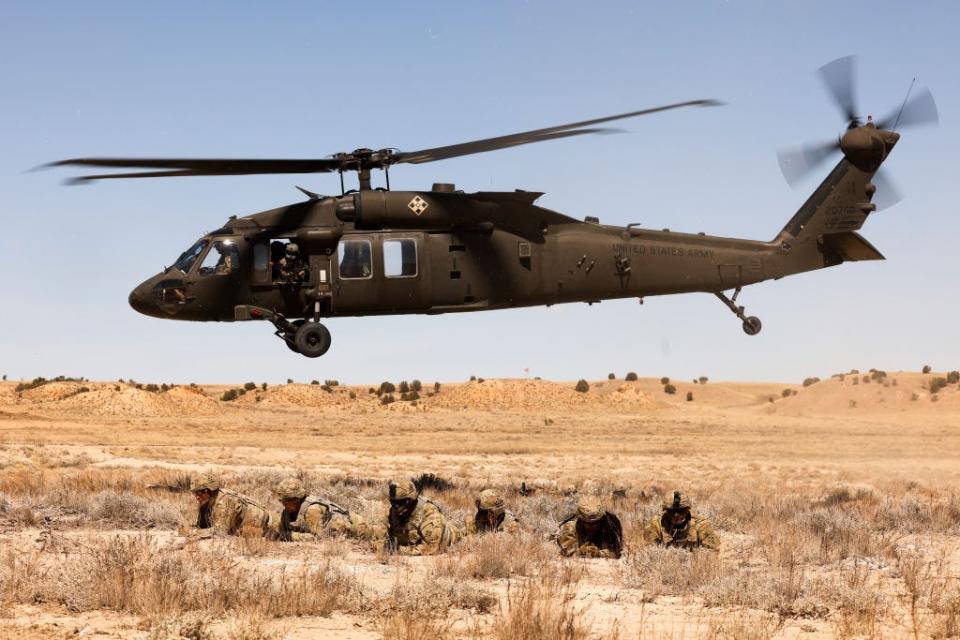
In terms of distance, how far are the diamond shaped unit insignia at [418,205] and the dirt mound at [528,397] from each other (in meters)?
36.4

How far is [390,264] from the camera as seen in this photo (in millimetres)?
16516

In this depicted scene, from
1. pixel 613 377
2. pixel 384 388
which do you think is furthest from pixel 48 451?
pixel 613 377

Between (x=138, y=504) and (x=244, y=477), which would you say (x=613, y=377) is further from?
(x=138, y=504)

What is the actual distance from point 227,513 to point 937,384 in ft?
171

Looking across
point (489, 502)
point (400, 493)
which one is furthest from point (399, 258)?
point (400, 493)

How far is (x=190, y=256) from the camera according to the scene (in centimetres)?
1656

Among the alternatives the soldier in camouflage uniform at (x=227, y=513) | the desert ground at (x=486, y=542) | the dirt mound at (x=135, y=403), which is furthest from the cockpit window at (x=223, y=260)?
the dirt mound at (x=135, y=403)

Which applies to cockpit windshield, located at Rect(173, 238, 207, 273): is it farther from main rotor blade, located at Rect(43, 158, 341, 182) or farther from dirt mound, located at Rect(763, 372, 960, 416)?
dirt mound, located at Rect(763, 372, 960, 416)

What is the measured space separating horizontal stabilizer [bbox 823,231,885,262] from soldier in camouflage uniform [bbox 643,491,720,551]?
374 inches

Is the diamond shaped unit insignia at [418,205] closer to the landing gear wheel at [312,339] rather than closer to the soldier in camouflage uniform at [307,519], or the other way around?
the landing gear wheel at [312,339]

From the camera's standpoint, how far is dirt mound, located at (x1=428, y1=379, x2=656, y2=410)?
53062 mm

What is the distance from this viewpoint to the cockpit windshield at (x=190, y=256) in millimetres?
16484

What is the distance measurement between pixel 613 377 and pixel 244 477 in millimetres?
60701

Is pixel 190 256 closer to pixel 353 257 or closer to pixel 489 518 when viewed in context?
pixel 353 257
